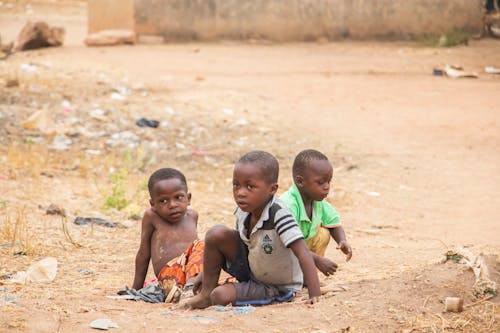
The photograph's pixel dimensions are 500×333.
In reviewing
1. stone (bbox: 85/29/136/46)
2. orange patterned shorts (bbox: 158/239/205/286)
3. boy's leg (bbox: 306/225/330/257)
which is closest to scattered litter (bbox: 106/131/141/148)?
orange patterned shorts (bbox: 158/239/205/286)

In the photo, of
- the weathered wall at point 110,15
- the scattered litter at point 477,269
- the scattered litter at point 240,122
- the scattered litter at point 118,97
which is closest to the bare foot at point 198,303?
the scattered litter at point 477,269

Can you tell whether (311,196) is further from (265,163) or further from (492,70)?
(492,70)

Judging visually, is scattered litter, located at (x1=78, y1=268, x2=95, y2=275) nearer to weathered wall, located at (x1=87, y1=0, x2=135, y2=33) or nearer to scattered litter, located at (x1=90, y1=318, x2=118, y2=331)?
scattered litter, located at (x1=90, y1=318, x2=118, y2=331)

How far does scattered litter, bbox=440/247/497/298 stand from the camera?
3.57m

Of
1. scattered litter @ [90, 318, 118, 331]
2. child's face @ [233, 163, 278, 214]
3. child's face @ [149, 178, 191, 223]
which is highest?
child's face @ [233, 163, 278, 214]

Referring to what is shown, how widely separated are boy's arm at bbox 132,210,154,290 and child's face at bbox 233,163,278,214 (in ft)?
2.98

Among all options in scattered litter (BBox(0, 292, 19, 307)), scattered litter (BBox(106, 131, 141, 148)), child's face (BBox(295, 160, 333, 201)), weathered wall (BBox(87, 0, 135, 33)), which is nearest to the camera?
scattered litter (BBox(0, 292, 19, 307))

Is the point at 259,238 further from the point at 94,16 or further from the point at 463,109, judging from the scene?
the point at 94,16

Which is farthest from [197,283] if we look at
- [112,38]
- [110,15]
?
[110,15]

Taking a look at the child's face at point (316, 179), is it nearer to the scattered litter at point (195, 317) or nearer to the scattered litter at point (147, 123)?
the scattered litter at point (195, 317)

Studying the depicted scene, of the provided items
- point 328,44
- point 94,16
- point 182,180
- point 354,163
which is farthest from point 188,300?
point 94,16

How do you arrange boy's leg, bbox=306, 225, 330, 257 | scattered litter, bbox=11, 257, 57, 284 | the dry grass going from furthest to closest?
the dry grass < scattered litter, bbox=11, 257, 57, 284 < boy's leg, bbox=306, 225, 330, 257

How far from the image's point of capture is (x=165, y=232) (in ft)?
14.8

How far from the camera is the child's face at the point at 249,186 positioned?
12.3 ft
